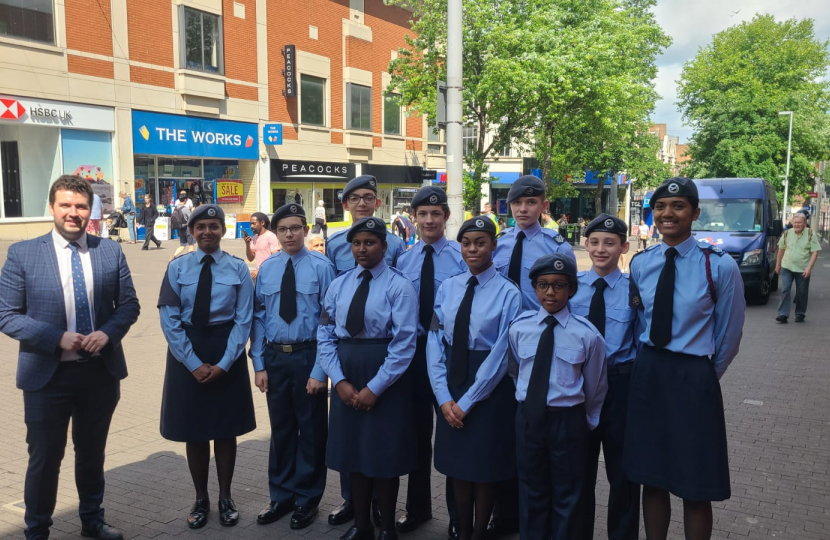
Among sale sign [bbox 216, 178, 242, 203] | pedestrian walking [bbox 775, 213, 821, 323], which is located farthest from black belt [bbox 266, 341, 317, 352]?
sale sign [bbox 216, 178, 242, 203]

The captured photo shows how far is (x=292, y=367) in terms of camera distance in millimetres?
4492

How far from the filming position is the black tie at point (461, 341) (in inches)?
151

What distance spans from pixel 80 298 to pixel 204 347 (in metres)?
0.78

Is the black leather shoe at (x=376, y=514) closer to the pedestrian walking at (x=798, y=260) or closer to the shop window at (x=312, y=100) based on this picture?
the pedestrian walking at (x=798, y=260)

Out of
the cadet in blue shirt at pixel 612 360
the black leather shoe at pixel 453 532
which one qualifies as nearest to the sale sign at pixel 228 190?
the black leather shoe at pixel 453 532

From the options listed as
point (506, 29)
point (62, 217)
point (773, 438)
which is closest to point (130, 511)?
point (62, 217)

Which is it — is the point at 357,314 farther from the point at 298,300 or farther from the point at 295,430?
the point at 295,430

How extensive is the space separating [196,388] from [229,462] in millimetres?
586

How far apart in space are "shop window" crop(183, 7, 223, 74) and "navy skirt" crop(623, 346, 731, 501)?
24.8 m

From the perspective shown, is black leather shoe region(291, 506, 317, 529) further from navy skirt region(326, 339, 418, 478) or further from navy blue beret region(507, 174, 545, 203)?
navy blue beret region(507, 174, 545, 203)

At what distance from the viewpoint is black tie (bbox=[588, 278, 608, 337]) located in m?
3.88

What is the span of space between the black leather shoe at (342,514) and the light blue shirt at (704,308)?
90.7 inches

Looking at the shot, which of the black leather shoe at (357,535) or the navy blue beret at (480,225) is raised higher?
A: the navy blue beret at (480,225)

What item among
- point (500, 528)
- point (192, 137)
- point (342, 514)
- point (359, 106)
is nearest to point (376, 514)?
point (342, 514)
